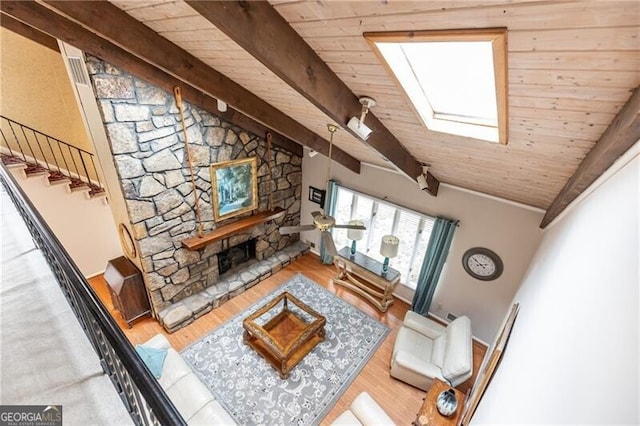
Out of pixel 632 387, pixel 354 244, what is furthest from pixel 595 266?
pixel 354 244

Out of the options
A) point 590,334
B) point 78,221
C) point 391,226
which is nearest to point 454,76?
point 590,334

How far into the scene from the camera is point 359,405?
2.70 metres

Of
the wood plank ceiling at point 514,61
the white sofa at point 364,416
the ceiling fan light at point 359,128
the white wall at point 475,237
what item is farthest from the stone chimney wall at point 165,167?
the white sofa at point 364,416

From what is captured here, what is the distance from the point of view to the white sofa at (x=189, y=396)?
8.70ft

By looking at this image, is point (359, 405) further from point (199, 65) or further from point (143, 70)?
point (143, 70)

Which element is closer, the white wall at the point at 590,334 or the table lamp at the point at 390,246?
the white wall at the point at 590,334

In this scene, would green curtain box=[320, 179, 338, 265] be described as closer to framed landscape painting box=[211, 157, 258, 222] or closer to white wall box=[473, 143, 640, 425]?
framed landscape painting box=[211, 157, 258, 222]

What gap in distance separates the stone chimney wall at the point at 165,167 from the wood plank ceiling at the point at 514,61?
1.05 m

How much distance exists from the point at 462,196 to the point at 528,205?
77cm

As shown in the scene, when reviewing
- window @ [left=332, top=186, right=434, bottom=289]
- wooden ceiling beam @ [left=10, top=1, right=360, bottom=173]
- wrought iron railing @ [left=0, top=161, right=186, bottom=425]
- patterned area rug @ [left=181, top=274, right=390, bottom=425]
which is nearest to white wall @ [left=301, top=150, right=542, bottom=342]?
window @ [left=332, top=186, right=434, bottom=289]

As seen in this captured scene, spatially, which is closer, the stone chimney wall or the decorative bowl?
the decorative bowl

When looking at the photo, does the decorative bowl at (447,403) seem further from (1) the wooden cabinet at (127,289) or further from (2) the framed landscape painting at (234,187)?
(1) the wooden cabinet at (127,289)

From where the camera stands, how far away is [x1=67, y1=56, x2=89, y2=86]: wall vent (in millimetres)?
2781

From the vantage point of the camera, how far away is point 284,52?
163 centimetres
